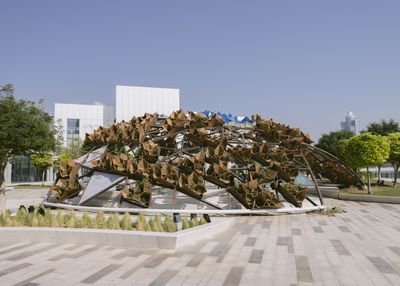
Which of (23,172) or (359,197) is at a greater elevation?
(23,172)

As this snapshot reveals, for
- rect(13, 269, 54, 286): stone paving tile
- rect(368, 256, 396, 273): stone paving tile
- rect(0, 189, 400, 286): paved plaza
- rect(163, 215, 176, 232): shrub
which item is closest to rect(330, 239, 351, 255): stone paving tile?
rect(0, 189, 400, 286): paved plaza

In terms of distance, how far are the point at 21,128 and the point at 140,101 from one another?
57.2 m

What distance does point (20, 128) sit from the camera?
20391 millimetres

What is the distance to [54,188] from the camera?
21.7m

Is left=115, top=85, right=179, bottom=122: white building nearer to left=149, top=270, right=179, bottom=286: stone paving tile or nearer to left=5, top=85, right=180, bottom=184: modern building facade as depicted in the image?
left=5, top=85, right=180, bottom=184: modern building facade

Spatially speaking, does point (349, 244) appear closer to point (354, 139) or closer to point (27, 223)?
point (27, 223)

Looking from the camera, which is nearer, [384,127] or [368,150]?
[368,150]

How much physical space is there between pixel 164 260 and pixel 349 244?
7.05m

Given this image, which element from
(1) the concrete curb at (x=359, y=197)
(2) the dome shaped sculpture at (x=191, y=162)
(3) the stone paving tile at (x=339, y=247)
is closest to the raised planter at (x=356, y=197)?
(1) the concrete curb at (x=359, y=197)

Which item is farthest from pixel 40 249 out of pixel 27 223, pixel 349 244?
pixel 349 244

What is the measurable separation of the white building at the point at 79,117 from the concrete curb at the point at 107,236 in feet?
212

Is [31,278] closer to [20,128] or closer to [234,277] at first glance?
[234,277]

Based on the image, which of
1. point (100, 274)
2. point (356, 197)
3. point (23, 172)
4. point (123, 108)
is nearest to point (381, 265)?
point (100, 274)

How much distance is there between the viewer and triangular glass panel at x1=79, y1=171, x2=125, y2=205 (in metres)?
20.0
